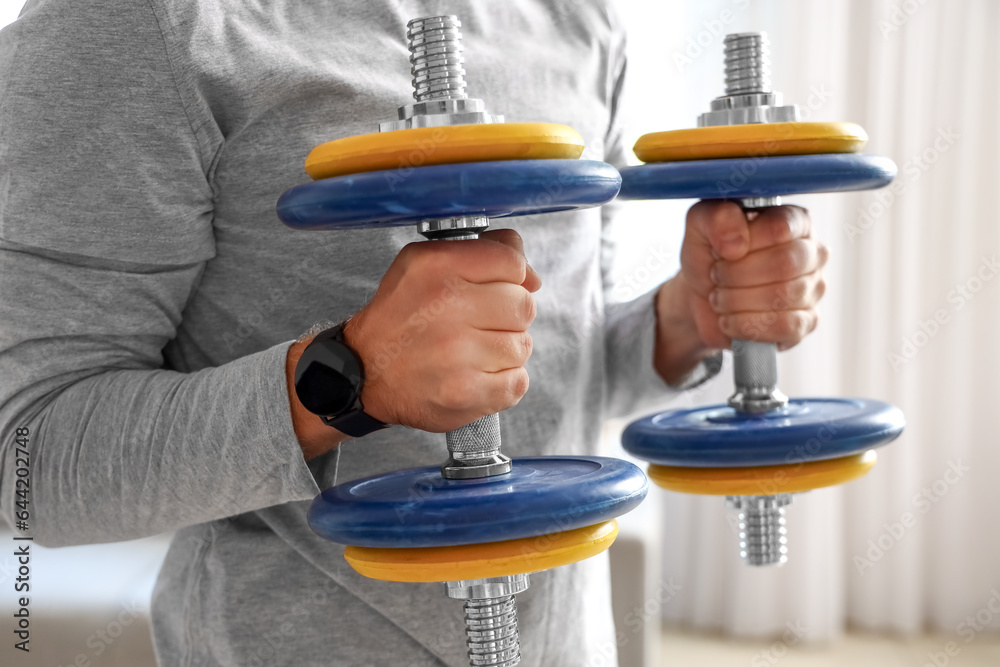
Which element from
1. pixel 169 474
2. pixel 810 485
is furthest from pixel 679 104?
pixel 169 474

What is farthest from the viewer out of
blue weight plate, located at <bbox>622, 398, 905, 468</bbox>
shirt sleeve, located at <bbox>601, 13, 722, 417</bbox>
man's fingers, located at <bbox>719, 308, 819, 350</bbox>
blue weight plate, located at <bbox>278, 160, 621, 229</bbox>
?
shirt sleeve, located at <bbox>601, 13, 722, 417</bbox>

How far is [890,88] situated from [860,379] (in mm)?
829

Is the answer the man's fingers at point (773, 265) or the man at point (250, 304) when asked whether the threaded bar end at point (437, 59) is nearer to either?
the man at point (250, 304)

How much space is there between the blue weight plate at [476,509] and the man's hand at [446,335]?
5cm

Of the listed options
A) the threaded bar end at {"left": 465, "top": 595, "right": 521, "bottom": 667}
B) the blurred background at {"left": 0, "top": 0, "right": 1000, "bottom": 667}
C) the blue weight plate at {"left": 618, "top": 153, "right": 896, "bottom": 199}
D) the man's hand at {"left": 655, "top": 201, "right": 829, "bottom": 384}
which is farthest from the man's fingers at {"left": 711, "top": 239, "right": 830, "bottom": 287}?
the blurred background at {"left": 0, "top": 0, "right": 1000, "bottom": 667}

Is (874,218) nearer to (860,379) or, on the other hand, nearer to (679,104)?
(860,379)

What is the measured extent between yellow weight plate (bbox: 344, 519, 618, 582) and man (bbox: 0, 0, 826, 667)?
0.09 meters

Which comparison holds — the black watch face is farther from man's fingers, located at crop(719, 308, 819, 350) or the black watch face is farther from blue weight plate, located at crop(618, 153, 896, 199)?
man's fingers, located at crop(719, 308, 819, 350)

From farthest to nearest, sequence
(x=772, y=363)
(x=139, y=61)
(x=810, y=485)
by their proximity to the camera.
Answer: (x=772, y=363) < (x=810, y=485) < (x=139, y=61)

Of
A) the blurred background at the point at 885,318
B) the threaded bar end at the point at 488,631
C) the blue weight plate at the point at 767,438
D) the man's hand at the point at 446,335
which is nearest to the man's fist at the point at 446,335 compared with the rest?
the man's hand at the point at 446,335

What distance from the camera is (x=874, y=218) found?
251 centimetres

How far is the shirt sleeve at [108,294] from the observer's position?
598 millimetres

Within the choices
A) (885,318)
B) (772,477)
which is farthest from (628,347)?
(885,318)

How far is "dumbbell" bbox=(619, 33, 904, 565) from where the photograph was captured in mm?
674
